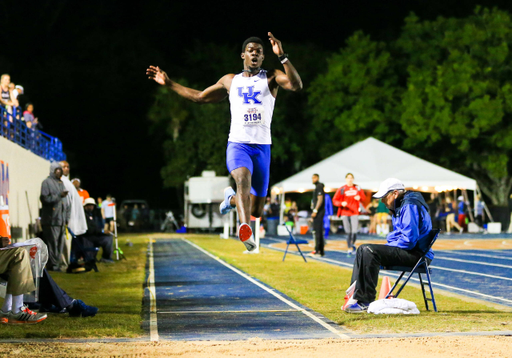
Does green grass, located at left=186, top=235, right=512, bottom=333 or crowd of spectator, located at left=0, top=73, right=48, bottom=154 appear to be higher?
crowd of spectator, located at left=0, top=73, right=48, bottom=154

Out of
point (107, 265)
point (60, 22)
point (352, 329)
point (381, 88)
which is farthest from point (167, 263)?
point (60, 22)

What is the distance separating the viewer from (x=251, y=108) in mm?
6816

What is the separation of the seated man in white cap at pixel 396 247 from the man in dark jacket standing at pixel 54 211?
23.5 ft

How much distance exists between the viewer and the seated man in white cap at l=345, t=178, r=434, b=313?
823cm

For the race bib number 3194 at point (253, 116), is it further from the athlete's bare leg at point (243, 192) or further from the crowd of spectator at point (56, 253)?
the crowd of spectator at point (56, 253)

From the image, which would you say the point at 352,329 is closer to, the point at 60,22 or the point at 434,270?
the point at 434,270

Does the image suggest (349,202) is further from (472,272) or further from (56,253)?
(56,253)

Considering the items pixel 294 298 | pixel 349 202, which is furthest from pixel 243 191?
pixel 349 202

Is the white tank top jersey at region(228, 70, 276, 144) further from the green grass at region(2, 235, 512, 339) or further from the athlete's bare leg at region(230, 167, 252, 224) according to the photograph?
the green grass at region(2, 235, 512, 339)

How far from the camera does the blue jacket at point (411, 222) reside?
27.0 ft

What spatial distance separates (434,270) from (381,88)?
97.1 ft

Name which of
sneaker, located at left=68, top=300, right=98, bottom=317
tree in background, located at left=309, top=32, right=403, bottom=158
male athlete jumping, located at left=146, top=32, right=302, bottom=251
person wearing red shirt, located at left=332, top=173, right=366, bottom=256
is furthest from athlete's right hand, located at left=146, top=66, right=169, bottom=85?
tree in background, located at left=309, top=32, right=403, bottom=158

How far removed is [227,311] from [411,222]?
2402 millimetres

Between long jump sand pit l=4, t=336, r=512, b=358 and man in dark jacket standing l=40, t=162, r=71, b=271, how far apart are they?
7.69 metres
